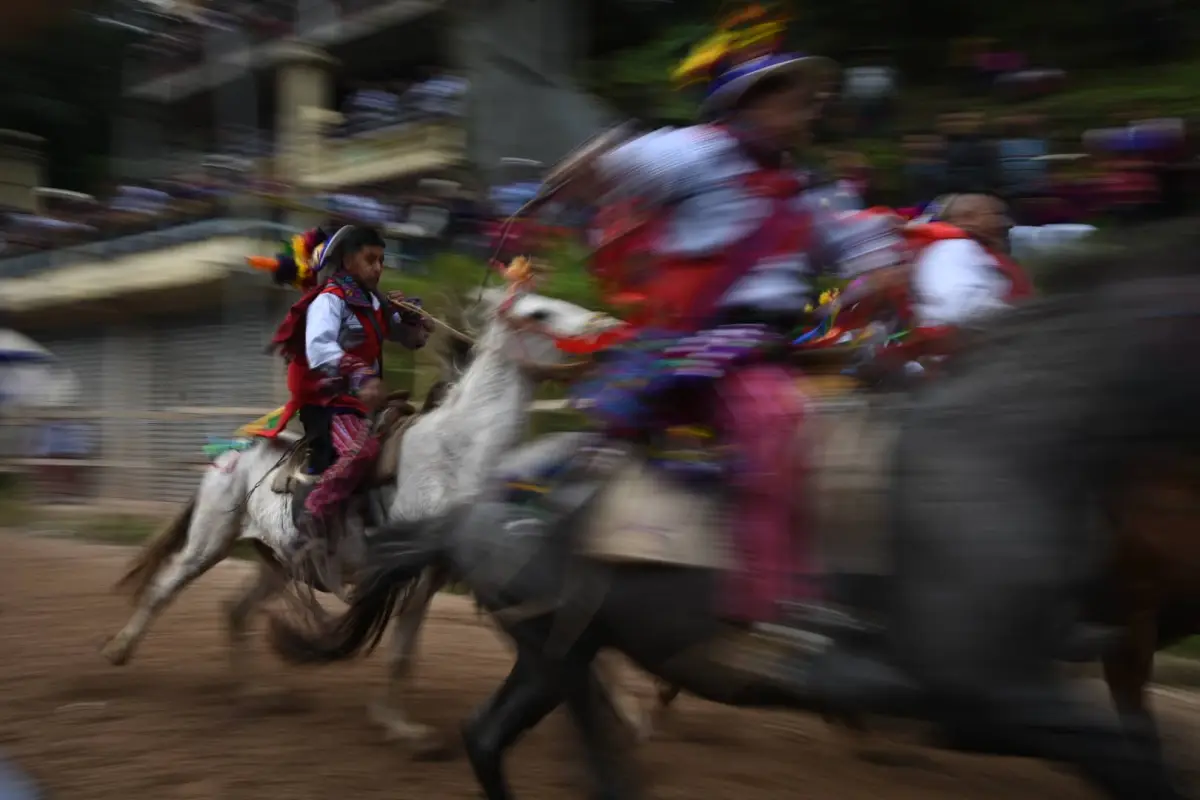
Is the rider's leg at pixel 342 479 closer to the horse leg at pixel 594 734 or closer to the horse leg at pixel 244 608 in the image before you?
the horse leg at pixel 244 608

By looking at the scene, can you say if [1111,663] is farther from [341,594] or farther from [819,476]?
[341,594]

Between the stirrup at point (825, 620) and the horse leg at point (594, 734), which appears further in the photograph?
the horse leg at point (594, 734)

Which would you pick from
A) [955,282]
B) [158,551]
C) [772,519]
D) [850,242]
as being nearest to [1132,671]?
[955,282]

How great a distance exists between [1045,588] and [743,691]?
92 cm

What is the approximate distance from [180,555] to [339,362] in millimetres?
1552

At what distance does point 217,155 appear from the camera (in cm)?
1730

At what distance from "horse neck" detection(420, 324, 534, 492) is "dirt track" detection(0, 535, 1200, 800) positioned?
120cm

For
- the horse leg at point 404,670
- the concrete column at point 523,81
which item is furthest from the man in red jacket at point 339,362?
the concrete column at point 523,81

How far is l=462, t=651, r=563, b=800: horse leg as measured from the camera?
381cm

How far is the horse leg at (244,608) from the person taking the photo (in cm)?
618

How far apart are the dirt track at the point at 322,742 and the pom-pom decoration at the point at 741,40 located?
7.13 feet

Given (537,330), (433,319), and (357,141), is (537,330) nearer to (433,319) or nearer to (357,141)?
(433,319)

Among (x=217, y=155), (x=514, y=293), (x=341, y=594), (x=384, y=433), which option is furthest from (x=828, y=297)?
(x=217, y=155)

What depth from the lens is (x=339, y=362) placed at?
544 centimetres
